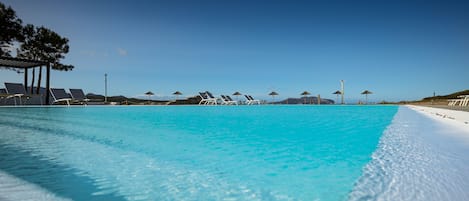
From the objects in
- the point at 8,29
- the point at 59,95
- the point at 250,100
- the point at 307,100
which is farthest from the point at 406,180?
the point at 307,100

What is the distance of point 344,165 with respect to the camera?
2342 millimetres

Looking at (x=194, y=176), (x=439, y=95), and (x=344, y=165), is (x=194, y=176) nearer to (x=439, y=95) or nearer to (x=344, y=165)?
(x=344, y=165)

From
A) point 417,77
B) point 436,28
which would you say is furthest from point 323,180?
point 417,77

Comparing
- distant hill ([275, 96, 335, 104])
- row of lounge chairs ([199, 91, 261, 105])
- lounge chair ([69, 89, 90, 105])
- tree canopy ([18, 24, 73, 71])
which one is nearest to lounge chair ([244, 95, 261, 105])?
row of lounge chairs ([199, 91, 261, 105])

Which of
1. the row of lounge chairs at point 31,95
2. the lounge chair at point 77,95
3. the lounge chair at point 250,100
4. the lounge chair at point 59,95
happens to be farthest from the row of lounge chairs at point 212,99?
the lounge chair at point 59,95

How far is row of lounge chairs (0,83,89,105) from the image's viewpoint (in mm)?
12711

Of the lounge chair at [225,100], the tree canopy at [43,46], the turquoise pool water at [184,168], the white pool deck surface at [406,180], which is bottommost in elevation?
the turquoise pool water at [184,168]

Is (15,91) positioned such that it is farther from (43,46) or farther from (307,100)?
(307,100)

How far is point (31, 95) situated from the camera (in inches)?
525

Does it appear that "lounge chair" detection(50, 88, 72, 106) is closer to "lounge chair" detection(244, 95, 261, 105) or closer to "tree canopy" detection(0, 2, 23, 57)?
"tree canopy" detection(0, 2, 23, 57)

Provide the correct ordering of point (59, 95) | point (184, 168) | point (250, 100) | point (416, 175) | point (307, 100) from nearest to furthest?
1. point (416, 175)
2. point (184, 168)
3. point (59, 95)
4. point (250, 100)
5. point (307, 100)

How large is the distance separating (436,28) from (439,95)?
53.2 feet

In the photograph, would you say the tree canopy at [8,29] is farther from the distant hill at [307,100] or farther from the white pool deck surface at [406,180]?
the distant hill at [307,100]

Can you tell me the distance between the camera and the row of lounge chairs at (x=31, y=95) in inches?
500
